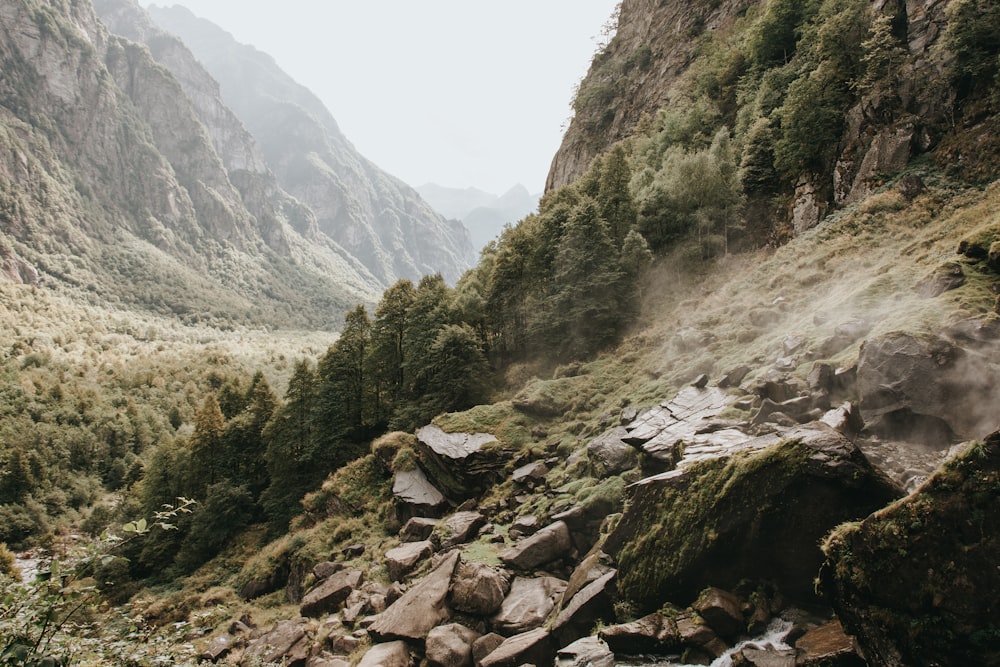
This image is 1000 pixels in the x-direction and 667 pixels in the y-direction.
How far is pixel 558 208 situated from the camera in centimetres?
3566

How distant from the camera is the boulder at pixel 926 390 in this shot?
9.84m

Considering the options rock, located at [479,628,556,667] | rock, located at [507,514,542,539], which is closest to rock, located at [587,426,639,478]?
rock, located at [507,514,542,539]

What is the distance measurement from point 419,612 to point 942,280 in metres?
16.3

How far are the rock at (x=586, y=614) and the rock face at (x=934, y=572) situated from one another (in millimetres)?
4630

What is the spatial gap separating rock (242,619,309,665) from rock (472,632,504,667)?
6921 millimetres

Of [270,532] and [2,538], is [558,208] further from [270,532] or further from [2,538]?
[2,538]

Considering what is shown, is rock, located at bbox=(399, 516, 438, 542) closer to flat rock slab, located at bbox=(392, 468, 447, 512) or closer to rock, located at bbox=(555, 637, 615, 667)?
flat rock slab, located at bbox=(392, 468, 447, 512)

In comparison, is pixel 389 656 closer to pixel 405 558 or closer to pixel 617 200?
pixel 405 558

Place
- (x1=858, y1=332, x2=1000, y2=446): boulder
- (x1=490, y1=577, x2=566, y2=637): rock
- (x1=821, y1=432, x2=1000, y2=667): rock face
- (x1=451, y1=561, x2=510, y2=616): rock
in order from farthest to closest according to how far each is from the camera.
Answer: (x1=451, y1=561, x2=510, y2=616): rock → (x1=490, y1=577, x2=566, y2=637): rock → (x1=858, y1=332, x2=1000, y2=446): boulder → (x1=821, y1=432, x2=1000, y2=667): rock face

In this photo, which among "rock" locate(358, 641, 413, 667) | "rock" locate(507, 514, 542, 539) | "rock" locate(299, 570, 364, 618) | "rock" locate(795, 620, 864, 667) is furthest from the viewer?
"rock" locate(299, 570, 364, 618)

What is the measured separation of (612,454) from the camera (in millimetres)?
15141

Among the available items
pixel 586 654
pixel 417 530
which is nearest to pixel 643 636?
pixel 586 654

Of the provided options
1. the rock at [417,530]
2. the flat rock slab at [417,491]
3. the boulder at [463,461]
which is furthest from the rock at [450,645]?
the flat rock slab at [417,491]

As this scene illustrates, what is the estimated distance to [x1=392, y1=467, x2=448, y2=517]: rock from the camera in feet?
70.1
